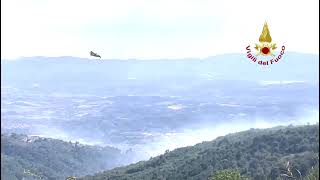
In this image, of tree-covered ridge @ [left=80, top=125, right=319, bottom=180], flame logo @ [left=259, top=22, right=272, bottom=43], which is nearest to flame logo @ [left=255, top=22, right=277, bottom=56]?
flame logo @ [left=259, top=22, right=272, bottom=43]

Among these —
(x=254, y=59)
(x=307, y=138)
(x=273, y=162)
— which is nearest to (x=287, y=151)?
(x=307, y=138)

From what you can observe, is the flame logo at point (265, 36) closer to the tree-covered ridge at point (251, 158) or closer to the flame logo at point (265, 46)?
the flame logo at point (265, 46)

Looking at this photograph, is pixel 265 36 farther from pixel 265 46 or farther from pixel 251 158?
pixel 251 158

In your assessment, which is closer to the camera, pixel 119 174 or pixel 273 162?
pixel 273 162

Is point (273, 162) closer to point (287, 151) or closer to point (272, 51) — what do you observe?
point (287, 151)

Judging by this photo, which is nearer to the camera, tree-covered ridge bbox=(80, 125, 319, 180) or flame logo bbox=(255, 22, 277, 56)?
flame logo bbox=(255, 22, 277, 56)

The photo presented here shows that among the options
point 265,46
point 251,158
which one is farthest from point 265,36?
point 251,158

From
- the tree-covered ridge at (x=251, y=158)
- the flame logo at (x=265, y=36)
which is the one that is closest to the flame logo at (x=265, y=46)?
the flame logo at (x=265, y=36)

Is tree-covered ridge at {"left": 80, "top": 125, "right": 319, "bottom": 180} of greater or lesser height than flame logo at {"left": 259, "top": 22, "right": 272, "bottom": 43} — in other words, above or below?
below

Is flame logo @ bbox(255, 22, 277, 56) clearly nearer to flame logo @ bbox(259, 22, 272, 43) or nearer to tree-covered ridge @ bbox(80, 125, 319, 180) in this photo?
flame logo @ bbox(259, 22, 272, 43)

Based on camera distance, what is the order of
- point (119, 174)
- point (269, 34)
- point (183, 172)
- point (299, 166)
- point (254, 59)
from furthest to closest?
point (119, 174) < point (183, 172) < point (299, 166) < point (254, 59) < point (269, 34)

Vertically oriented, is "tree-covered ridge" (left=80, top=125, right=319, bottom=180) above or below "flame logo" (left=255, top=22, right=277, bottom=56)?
below
